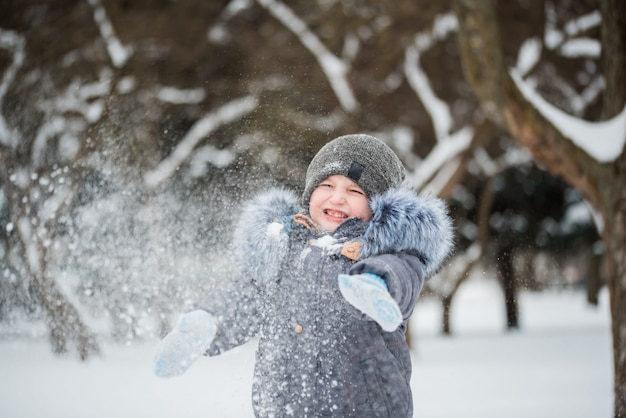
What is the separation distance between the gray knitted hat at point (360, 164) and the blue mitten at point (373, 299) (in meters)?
0.63

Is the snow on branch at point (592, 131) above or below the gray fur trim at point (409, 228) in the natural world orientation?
below

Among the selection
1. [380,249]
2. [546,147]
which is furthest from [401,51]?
[380,249]

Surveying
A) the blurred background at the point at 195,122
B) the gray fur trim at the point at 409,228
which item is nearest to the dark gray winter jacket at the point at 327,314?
the gray fur trim at the point at 409,228

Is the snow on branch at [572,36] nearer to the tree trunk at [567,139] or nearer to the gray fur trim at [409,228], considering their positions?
the tree trunk at [567,139]

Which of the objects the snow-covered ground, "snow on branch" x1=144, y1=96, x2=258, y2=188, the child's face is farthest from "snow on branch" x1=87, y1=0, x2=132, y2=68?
the child's face

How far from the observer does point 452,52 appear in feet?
35.2

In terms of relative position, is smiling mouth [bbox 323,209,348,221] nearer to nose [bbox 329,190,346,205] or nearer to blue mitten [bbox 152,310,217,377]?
nose [bbox 329,190,346,205]

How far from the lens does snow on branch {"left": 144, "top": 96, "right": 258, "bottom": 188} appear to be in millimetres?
5991

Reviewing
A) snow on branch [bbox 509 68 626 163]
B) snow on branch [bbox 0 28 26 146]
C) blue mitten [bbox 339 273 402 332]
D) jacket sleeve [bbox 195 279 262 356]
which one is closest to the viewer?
blue mitten [bbox 339 273 402 332]

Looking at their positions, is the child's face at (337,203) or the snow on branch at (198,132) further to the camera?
the snow on branch at (198,132)

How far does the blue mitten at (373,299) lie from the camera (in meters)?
1.84

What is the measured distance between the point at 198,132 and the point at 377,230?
262 inches

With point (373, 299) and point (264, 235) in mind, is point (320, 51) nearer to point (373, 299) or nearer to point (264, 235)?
point (264, 235)

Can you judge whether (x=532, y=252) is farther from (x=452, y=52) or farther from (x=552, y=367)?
(x=552, y=367)
